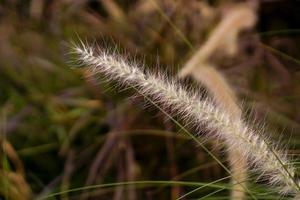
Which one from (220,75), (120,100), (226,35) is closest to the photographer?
(220,75)

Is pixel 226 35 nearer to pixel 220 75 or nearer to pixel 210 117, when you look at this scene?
pixel 220 75

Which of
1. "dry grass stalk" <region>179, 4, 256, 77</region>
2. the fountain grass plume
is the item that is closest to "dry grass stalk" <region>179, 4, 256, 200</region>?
"dry grass stalk" <region>179, 4, 256, 77</region>

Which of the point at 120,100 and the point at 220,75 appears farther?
the point at 120,100

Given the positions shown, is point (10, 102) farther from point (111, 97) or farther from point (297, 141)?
point (297, 141)

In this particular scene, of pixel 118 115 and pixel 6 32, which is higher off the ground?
pixel 6 32

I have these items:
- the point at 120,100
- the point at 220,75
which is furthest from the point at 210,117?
the point at 120,100

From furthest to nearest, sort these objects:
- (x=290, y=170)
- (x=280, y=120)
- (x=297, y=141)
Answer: (x=280, y=120), (x=297, y=141), (x=290, y=170)

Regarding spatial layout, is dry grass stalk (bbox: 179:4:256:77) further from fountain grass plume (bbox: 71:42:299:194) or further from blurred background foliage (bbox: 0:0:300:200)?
fountain grass plume (bbox: 71:42:299:194)

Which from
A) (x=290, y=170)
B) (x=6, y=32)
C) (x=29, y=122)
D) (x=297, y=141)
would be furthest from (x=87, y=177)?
(x=290, y=170)

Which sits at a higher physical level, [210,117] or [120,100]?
[120,100]
